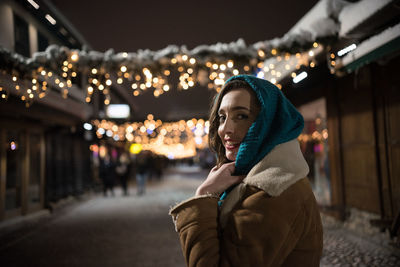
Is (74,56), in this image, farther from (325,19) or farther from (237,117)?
(325,19)

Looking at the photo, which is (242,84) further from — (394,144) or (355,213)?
(355,213)

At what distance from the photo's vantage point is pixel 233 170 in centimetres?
143

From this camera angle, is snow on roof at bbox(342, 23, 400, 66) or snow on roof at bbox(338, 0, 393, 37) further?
snow on roof at bbox(338, 0, 393, 37)

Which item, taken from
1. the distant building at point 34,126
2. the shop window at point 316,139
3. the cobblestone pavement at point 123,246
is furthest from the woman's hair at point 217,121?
the shop window at point 316,139

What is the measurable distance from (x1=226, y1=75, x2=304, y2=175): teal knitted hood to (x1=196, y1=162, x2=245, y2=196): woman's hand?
47 millimetres

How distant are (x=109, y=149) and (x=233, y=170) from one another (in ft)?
84.8

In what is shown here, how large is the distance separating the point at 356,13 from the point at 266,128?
4.78 metres

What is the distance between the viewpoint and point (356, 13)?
4840 millimetres

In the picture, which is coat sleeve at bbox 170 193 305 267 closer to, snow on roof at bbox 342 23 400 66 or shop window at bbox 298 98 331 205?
snow on roof at bbox 342 23 400 66

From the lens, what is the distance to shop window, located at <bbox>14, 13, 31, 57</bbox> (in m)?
8.80

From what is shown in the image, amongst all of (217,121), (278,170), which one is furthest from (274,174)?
(217,121)

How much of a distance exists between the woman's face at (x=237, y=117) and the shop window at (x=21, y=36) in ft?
31.9

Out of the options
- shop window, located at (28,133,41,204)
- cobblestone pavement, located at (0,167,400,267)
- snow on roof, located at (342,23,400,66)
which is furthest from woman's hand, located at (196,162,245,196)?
shop window, located at (28,133,41,204)

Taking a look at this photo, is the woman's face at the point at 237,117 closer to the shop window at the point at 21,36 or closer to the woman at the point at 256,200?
the woman at the point at 256,200
